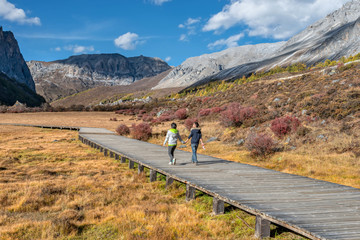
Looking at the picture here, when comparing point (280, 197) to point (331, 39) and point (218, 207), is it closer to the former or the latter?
point (218, 207)

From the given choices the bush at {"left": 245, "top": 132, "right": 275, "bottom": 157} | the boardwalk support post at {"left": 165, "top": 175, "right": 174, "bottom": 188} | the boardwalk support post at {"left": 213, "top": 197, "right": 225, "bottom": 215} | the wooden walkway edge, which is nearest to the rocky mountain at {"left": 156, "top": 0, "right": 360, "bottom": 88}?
the bush at {"left": 245, "top": 132, "right": 275, "bottom": 157}

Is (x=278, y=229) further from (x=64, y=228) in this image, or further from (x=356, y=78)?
(x=356, y=78)

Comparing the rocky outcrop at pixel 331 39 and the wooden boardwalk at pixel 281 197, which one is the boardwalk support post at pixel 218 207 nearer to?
the wooden boardwalk at pixel 281 197

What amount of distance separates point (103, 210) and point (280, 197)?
4.38 metres

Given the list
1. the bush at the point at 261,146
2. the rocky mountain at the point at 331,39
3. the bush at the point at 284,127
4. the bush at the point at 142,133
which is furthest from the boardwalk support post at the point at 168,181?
the rocky mountain at the point at 331,39

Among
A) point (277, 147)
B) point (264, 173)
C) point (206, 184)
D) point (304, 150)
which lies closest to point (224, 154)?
point (277, 147)

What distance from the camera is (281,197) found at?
5.84 metres

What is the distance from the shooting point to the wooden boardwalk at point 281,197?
14.2 ft

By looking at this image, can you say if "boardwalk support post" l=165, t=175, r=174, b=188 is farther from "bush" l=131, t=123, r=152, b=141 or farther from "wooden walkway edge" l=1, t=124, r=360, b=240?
"bush" l=131, t=123, r=152, b=141

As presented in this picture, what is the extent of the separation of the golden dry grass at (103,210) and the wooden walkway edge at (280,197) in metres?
0.54

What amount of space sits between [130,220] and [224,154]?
975 centimetres

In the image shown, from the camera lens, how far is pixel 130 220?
Answer: 5.91m

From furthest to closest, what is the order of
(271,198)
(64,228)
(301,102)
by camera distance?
(301,102) < (271,198) < (64,228)

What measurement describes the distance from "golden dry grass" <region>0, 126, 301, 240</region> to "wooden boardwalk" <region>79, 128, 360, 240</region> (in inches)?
21.9
